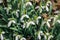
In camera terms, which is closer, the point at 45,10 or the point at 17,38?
the point at 17,38

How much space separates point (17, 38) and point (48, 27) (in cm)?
50

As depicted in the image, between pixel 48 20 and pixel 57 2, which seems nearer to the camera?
pixel 48 20

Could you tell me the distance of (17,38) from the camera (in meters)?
3.48

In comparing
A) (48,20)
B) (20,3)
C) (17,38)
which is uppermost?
(20,3)

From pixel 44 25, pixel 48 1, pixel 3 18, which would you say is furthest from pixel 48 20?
pixel 3 18

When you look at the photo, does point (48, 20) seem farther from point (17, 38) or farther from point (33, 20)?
point (17, 38)

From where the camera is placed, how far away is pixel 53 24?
359cm

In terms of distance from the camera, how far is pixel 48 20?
3559 mm

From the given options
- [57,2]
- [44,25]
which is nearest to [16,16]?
[44,25]

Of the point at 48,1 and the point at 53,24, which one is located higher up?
the point at 48,1

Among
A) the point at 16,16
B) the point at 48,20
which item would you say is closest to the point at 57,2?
the point at 48,20

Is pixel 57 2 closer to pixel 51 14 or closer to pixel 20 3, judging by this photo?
pixel 51 14

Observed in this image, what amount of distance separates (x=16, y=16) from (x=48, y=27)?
0.51 metres

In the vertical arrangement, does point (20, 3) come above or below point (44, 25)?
above
